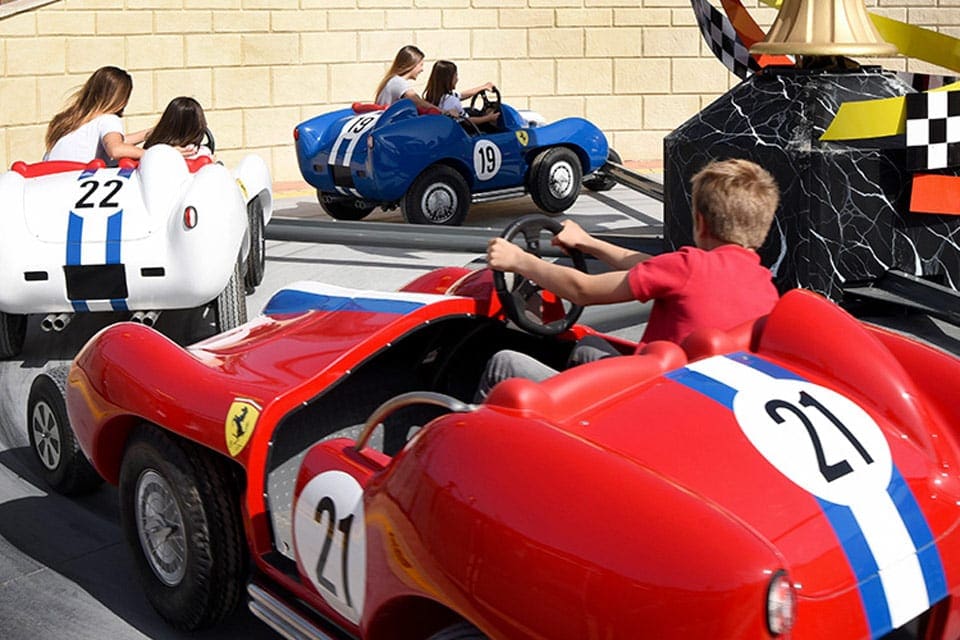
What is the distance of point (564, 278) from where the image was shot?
3.34 meters

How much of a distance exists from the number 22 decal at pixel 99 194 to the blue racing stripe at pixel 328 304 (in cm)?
236

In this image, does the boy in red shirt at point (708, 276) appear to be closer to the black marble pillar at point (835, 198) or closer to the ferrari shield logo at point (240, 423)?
the ferrari shield logo at point (240, 423)

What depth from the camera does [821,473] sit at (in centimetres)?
262

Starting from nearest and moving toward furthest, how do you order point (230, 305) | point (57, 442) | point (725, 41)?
point (57, 442) < point (230, 305) < point (725, 41)

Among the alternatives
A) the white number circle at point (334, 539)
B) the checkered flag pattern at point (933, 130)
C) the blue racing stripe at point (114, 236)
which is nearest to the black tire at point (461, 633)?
the white number circle at point (334, 539)

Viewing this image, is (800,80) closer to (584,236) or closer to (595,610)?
(584,236)

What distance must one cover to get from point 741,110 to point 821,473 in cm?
517

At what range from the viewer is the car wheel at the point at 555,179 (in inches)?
413

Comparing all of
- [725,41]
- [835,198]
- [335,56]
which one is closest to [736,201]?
[835,198]

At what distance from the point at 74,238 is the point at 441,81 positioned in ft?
15.5

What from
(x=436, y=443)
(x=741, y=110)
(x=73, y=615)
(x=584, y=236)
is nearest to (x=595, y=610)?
(x=436, y=443)

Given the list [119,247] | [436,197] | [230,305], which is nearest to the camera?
[119,247]

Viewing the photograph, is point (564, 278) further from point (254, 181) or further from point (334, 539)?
point (254, 181)

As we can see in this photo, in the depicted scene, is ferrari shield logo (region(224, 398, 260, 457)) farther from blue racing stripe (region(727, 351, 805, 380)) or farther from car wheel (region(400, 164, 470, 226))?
car wheel (region(400, 164, 470, 226))
